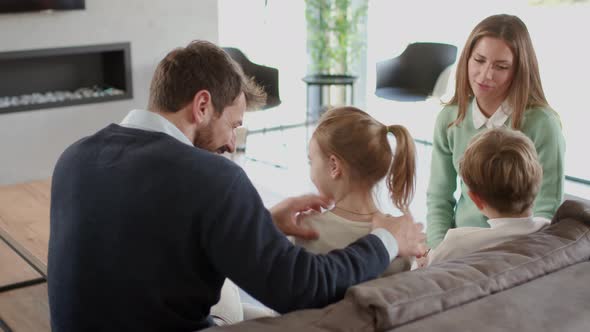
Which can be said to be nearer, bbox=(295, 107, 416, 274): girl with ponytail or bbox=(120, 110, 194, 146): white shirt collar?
bbox=(120, 110, 194, 146): white shirt collar

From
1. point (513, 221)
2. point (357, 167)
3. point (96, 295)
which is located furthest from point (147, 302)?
point (513, 221)

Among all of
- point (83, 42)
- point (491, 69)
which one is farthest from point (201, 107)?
point (83, 42)

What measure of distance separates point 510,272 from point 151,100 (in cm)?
85

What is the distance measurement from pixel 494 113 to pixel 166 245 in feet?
4.50

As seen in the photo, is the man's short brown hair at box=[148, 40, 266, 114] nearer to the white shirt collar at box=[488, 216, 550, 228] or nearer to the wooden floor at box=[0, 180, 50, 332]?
the white shirt collar at box=[488, 216, 550, 228]

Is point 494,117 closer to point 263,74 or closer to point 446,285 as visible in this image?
point 446,285

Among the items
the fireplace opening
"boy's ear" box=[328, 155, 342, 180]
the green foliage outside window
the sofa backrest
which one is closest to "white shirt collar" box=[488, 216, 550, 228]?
the sofa backrest

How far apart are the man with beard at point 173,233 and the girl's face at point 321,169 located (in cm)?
22

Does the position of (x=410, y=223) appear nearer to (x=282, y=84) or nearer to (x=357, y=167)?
(x=357, y=167)

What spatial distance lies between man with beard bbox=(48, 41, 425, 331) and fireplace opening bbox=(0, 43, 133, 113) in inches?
143

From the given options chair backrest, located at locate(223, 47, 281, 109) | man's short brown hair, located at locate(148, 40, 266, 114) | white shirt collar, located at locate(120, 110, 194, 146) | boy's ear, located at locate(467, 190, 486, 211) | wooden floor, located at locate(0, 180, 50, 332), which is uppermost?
man's short brown hair, located at locate(148, 40, 266, 114)

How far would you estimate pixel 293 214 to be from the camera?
190 cm

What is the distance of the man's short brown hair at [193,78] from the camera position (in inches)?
67.7

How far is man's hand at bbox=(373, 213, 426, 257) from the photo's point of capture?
5.75 ft
